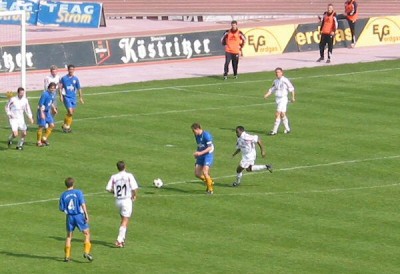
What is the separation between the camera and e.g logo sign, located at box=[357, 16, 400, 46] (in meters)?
64.1

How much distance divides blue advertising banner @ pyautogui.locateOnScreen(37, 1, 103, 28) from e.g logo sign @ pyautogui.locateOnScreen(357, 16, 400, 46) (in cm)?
1417

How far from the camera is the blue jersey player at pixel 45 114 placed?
40.4m

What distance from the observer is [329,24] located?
58.3m

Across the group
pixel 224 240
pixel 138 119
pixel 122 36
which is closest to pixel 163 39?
pixel 122 36

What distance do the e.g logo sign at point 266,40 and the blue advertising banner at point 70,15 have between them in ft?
38.5

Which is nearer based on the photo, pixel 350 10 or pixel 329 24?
pixel 329 24

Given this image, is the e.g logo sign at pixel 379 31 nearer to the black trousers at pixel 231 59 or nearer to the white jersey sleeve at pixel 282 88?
the black trousers at pixel 231 59

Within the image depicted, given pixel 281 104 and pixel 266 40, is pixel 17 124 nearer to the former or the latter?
pixel 281 104

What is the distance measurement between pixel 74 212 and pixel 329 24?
3185 cm

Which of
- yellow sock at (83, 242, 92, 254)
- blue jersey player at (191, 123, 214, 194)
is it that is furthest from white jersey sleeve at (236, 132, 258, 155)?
yellow sock at (83, 242, 92, 254)

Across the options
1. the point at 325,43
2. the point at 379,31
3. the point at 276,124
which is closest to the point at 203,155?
the point at 276,124

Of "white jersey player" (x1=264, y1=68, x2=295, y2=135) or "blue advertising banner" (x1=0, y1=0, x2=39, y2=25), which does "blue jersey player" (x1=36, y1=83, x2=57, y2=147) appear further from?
"blue advertising banner" (x1=0, y1=0, x2=39, y2=25)

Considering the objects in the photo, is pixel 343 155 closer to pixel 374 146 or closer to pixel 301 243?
pixel 374 146

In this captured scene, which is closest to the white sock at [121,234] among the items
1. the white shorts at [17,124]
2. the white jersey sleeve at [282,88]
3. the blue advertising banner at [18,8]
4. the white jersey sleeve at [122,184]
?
the white jersey sleeve at [122,184]
